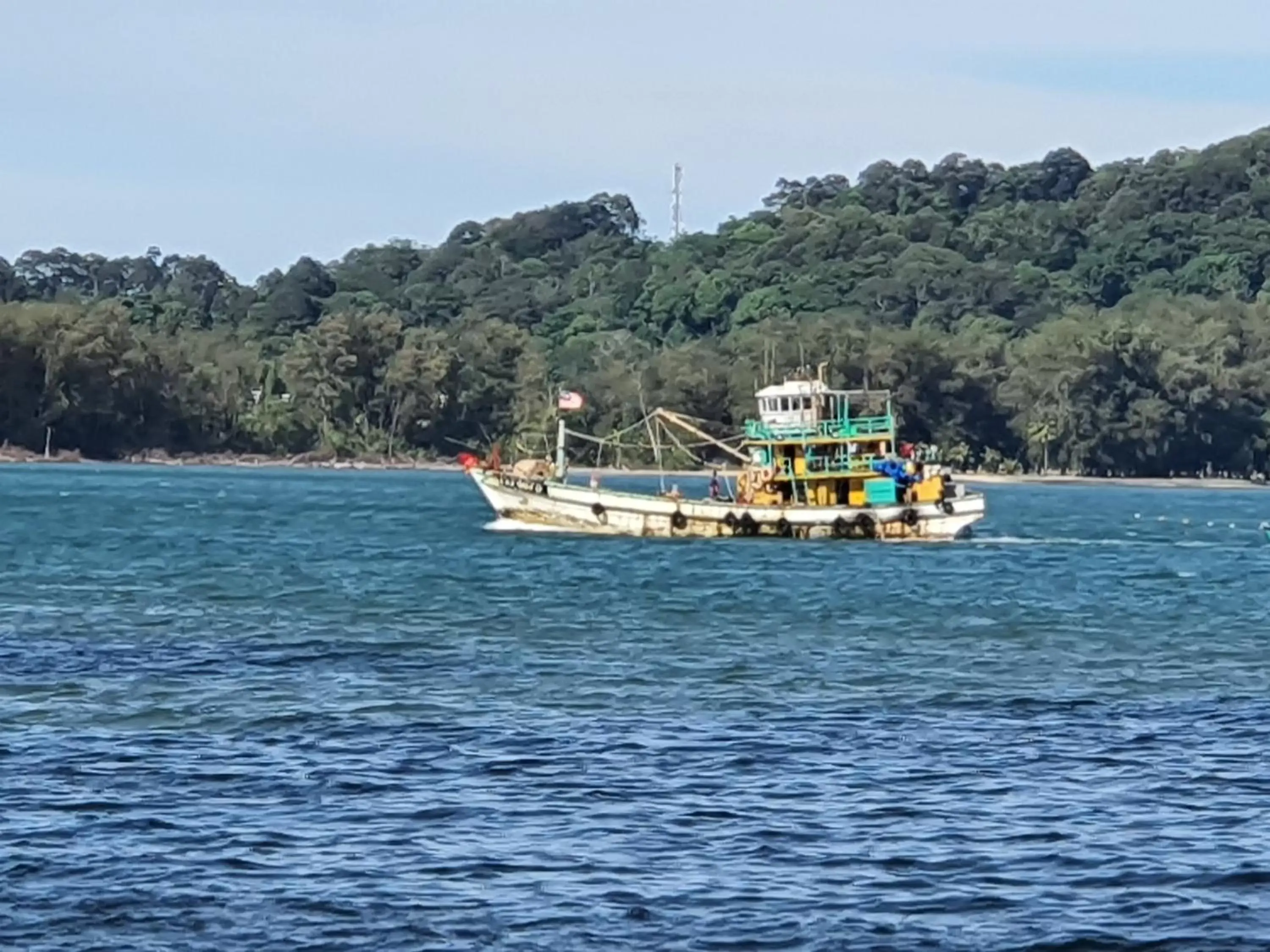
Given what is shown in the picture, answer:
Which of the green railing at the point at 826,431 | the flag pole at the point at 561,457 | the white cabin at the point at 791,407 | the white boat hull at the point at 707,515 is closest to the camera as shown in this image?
the green railing at the point at 826,431

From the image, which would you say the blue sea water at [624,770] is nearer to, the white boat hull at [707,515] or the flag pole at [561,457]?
the white boat hull at [707,515]

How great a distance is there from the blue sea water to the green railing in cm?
2694

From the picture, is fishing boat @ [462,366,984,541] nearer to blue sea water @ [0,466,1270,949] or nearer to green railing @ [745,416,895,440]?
green railing @ [745,416,895,440]

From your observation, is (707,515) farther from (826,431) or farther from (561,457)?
(561,457)

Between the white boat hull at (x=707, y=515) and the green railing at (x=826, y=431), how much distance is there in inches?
105

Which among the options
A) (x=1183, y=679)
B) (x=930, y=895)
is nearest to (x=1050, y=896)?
(x=930, y=895)

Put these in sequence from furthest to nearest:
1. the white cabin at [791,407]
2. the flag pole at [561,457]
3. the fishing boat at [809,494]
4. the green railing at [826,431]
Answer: the flag pole at [561,457]
the fishing boat at [809,494]
the white cabin at [791,407]
the green railing at [826,431]

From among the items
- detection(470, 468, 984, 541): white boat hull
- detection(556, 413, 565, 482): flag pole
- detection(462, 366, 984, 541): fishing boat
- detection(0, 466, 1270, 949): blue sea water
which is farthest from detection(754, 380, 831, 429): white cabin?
detection(0, 466, 1270, 949): blue sea water

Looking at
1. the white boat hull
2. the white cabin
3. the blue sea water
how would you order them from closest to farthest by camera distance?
the blue sea water < the white cabin < the white boat hull

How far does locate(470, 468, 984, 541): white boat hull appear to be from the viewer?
311 ft

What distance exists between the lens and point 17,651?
4525cm

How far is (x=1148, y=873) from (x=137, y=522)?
86.8 m

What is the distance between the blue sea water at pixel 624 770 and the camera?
23.6 metres

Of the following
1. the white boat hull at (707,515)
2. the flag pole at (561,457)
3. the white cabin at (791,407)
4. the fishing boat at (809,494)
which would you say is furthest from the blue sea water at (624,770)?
the flag pole at (561,457)
